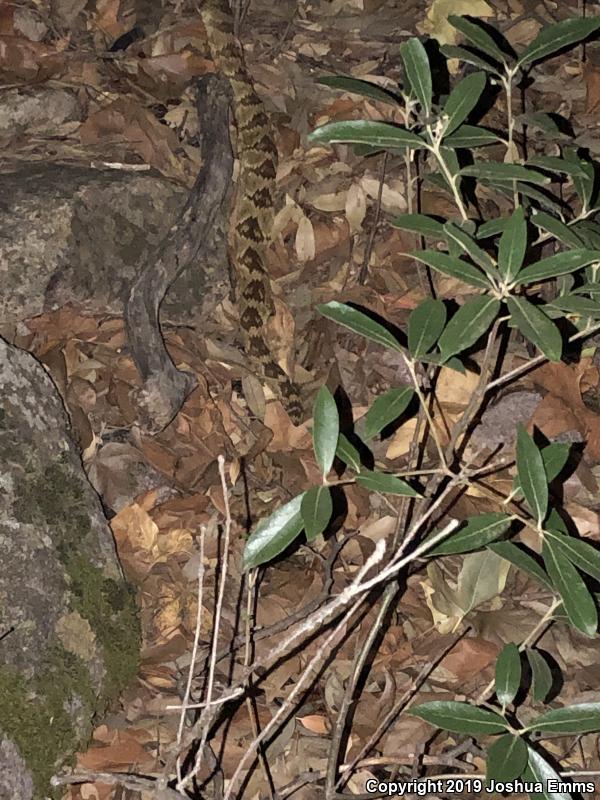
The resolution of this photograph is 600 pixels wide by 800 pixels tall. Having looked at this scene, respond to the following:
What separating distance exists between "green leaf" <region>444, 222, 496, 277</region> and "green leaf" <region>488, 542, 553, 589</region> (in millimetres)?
674

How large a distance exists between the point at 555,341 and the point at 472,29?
3.56 ft

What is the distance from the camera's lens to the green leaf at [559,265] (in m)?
1.64

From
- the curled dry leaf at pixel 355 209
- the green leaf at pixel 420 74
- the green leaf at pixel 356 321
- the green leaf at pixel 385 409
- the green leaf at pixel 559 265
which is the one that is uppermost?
the green leaf at pixel 420 74

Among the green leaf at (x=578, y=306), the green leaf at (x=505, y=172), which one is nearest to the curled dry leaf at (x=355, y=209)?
the green leaf at (x=505, y=172)

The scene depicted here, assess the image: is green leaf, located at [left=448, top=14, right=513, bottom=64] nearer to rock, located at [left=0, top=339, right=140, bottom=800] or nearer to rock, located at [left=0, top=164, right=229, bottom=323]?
rock, located at [left=0, top=339, right=140, bottom=800]

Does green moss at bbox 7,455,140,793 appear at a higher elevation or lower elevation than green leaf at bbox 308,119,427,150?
lower

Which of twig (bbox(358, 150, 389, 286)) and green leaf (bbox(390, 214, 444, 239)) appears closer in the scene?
green leaf (bbox(390, 214, 444, 239))

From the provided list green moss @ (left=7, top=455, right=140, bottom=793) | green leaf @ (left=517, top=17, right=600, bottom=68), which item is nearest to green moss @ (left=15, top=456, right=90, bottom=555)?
green moss @ (left=7, top=455, right=140, bottom=793)

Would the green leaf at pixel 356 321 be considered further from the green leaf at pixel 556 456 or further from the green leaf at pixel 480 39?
the green leaf at pixel 480 39

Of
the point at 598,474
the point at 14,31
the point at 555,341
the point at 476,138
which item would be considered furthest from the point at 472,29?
the point at 14,31

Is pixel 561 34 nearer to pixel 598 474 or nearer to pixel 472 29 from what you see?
pixel 472 29

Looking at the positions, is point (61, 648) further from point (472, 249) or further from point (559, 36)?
point (559, 36)

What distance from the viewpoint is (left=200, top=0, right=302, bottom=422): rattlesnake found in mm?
3699

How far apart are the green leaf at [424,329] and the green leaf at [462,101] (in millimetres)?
419
